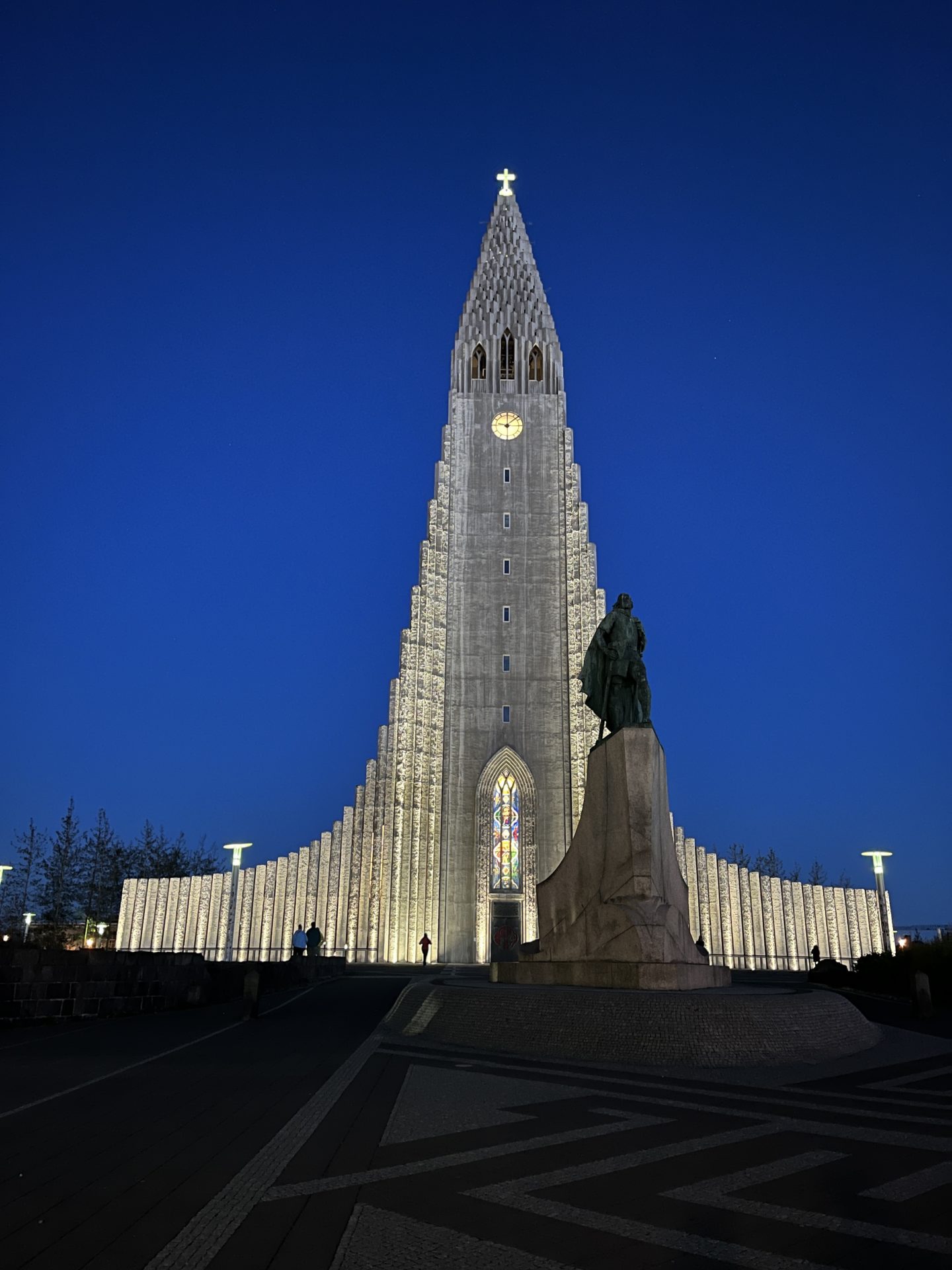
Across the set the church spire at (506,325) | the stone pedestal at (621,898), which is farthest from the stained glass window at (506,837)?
the stone pedestal at (621,898)

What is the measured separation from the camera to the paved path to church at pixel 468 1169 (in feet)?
11.6

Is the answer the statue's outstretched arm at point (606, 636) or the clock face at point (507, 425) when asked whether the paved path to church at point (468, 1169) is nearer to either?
the statue's outstretched arm at point (606, 636)

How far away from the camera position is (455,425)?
4447cm

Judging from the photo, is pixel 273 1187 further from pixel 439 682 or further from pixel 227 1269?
pixel 439 682

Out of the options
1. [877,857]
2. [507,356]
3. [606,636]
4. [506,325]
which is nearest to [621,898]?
[606,636]

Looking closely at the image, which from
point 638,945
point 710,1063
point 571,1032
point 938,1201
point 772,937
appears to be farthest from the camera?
point 772,937

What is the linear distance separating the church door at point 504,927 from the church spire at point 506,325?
83.3 ft

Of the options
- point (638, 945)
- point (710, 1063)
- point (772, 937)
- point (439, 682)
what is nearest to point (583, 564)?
point (439, 682)

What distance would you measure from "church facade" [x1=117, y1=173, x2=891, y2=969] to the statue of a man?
24043mm

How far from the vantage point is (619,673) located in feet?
48.3

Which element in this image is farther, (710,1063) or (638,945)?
(638,945)

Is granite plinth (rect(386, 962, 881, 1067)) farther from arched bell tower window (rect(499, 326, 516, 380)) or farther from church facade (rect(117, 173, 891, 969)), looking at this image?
arched bell tower window (rect(499, 326, 516, 380))

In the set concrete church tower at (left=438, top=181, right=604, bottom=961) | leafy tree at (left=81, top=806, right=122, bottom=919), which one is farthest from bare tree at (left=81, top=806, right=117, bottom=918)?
concrete church tower at (left=438, top=181, right=604, bottom=961)

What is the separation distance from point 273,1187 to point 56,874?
64331mm
